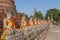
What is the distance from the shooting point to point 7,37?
678cm

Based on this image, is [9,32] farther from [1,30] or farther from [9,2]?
[9,2]

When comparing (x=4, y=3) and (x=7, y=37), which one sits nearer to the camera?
(x=7, y=37)

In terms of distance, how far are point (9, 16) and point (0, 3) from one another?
7496 mm

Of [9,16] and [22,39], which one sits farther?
[22,39]

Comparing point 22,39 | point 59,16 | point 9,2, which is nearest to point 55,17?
point 59,16

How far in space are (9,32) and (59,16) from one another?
99857 mm

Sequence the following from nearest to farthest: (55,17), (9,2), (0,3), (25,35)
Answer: (25,35)
(0,3)
(9,2)
(55,17)

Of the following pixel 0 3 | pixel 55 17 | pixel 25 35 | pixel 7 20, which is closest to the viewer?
pixel 7 20

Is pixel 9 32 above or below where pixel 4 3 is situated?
below

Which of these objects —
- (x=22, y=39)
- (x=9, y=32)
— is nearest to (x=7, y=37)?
(x=9, y=32)

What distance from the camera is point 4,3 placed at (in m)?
16.1

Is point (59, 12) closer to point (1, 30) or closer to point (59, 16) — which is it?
point (59, 16)

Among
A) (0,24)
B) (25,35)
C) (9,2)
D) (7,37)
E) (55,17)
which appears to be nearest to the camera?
(7,37)

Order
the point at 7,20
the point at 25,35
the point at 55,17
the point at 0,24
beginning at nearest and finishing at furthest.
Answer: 1. the point at 7,20
2. the point at 0,24
3. the point at 25,35
4. the point at 55,17
